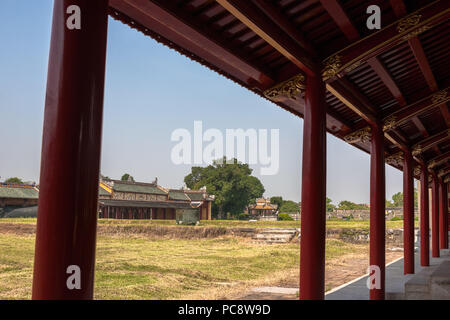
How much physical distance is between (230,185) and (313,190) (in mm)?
48124

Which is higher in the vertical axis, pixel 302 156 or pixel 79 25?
pixel 79 25

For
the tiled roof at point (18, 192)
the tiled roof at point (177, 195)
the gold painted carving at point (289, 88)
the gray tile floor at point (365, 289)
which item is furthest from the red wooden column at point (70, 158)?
the tiled roof at point (177, 195)

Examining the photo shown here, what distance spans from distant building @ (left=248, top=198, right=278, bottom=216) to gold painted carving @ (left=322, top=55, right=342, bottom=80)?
49.5m

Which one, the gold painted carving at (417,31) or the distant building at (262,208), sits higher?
the gold painted carving at (417,31)

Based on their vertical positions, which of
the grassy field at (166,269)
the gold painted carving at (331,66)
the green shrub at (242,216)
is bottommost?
the grassy field at (166,269)

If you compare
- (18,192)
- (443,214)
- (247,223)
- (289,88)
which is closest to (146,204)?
(247,223)

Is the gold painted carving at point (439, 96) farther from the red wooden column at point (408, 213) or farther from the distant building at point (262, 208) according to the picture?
the distant building at point (262, 208)

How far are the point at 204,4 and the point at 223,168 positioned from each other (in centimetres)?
5195

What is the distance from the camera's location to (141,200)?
3844 centimetres

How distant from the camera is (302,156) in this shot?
14.0 ft

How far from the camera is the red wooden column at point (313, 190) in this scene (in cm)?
407

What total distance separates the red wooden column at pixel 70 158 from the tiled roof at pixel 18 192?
116 feet

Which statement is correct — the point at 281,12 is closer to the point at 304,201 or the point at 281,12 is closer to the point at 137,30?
the point at 137,30
